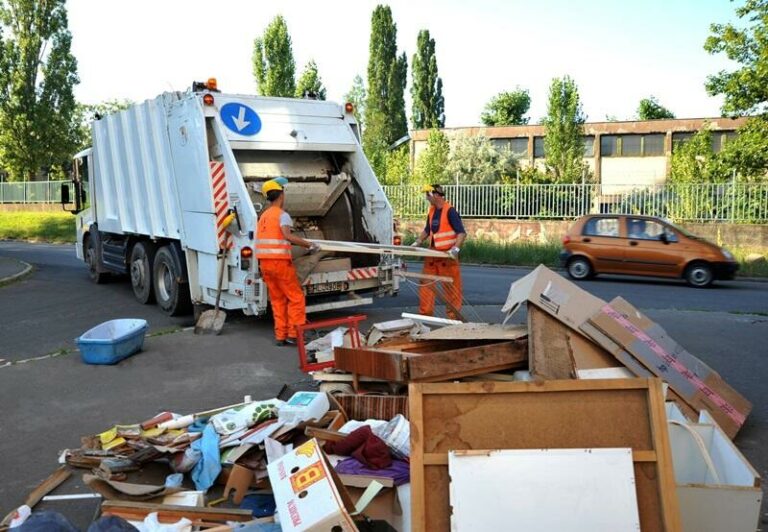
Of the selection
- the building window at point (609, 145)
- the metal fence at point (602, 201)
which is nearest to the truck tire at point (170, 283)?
the metal fence at point (602, 201)

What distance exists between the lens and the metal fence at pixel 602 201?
19297mm

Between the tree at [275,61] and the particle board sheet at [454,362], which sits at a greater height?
the tree at [275,61]

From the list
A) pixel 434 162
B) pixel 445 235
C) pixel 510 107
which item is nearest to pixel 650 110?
pixel 510 107

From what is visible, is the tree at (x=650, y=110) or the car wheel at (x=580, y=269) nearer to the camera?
the car wheel at (x=580, y=269)

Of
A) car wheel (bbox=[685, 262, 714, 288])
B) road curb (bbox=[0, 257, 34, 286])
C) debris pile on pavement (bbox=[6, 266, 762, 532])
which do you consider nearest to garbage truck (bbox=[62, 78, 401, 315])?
debris pile on pavement (bbox=[6, 266, 762, 532])

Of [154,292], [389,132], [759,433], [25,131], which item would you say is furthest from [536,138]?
[759,433]

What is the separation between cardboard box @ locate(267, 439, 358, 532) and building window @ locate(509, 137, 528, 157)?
40181 mm

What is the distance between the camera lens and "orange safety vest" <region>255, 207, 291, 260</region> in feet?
25.5

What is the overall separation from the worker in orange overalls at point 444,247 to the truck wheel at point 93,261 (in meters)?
6.79

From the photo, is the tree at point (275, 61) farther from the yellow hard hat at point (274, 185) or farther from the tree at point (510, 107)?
the yellow hard hat at point (274, 185)

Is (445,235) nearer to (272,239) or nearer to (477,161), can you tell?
(272,239)

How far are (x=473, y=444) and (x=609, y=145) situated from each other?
4088cm

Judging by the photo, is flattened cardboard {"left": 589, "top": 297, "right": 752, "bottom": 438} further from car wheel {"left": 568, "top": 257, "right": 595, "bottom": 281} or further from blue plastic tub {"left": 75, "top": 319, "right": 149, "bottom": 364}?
car wheel {"left": 568, "top": 257, "right": 595, "bottom": 281}

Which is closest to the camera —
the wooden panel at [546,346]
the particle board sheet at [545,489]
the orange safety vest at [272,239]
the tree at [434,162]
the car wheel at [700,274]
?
the particle board sheet at [545,489]
